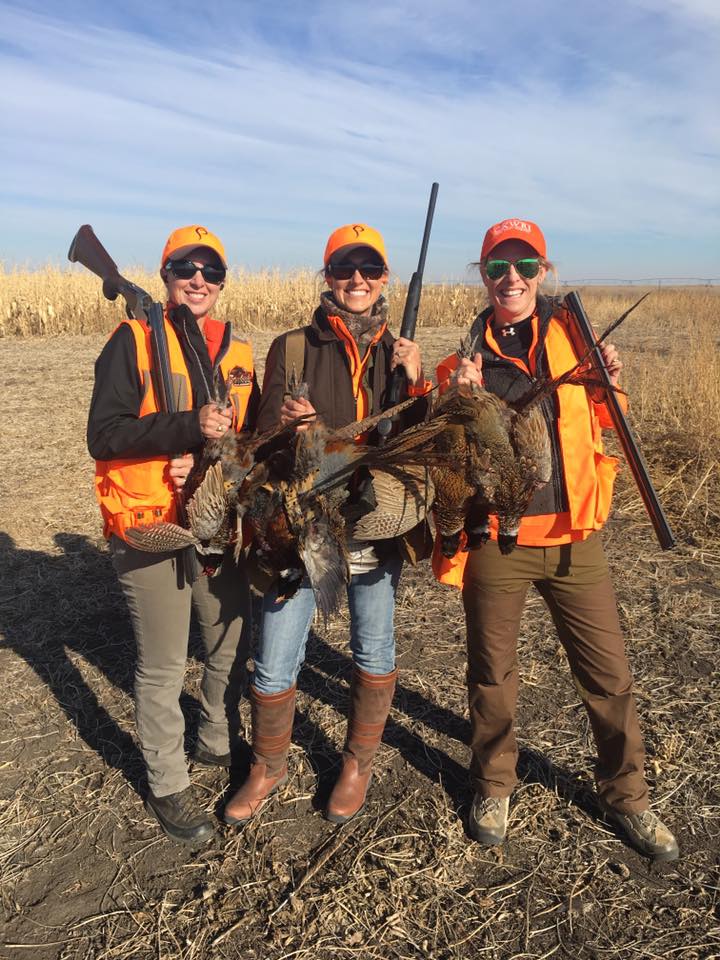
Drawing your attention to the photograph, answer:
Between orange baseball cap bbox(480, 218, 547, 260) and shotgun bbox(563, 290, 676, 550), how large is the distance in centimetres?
26

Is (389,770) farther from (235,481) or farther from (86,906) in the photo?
(235,481)

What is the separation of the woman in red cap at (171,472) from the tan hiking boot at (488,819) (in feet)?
4.02

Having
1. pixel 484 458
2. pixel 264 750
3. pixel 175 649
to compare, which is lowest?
pixel 264 750

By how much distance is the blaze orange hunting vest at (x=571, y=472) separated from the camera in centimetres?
277

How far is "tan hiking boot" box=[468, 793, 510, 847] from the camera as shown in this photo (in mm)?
3043

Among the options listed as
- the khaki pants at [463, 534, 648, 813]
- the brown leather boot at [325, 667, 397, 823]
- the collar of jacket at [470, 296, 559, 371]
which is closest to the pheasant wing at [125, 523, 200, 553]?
the brown leather boot at [325, 667, 397, 823]

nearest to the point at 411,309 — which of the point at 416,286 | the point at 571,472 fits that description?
the point at 416,286

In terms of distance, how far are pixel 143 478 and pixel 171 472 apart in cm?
13

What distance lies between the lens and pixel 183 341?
9.68ft

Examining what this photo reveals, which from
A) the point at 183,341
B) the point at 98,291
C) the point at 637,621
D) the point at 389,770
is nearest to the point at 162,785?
the point at 389,770

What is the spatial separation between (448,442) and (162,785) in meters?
2.16

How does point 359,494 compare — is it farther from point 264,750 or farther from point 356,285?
point 264,750

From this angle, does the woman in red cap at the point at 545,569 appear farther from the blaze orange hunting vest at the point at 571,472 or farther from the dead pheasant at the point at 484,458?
the dead pheasant at the point at 484,458

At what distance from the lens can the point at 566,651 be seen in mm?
3000
